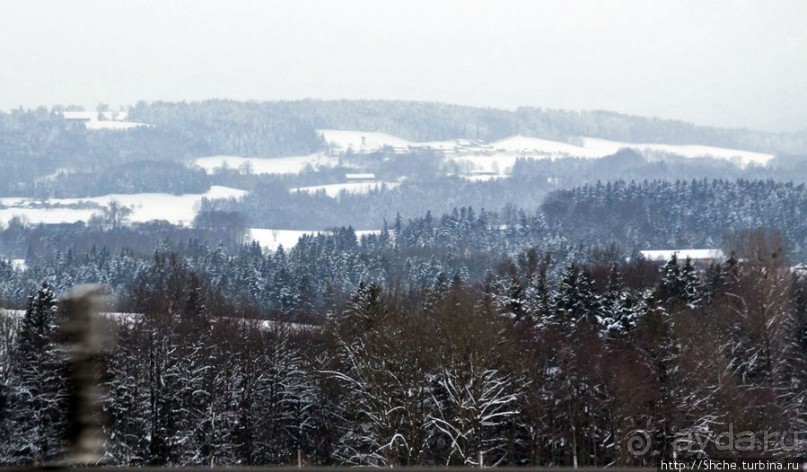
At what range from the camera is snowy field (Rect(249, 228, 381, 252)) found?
160875 millimetres

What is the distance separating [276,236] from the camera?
6998 inches

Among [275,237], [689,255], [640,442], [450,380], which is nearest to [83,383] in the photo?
[640,442]

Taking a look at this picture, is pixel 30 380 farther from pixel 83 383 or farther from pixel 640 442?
pixel 83 383

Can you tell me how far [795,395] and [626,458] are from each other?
37.1 ft

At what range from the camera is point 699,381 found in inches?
1266

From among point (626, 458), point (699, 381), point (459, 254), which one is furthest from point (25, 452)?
point (459, 254)

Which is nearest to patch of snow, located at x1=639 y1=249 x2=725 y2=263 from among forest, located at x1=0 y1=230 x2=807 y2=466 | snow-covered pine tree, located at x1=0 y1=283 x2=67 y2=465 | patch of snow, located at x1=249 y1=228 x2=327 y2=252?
forest, located at x1=0 y1=230 x2=807 y2=466

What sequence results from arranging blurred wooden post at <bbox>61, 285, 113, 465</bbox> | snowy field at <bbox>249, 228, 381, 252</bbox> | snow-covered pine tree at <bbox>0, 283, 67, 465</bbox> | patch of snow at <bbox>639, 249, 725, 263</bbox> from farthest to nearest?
snowy field at <bbox>249, 228, 381, 252</bbox> < patch of snow at <bbox>639, 249, 725, 263</bbox> < snow-covered pine tree at <bbox>0, 283, 67, 465</bbox> < blurred wooden post at <bbox>61, 285, 113, 465</bbox>

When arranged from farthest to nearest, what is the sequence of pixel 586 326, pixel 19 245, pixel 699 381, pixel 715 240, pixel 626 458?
pixel 19 245
pixel 715 240
pixel 586 326
pixel 699 381
pixel 626 458

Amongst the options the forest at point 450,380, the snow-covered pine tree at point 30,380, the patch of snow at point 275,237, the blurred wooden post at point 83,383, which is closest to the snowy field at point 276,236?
the patch of snow at point 275,237

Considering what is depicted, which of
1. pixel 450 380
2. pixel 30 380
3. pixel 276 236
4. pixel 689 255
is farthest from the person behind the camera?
pixel 276 236

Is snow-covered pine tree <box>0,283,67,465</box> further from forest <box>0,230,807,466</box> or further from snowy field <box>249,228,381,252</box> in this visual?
snowy field <box>249,228,381,252</box>

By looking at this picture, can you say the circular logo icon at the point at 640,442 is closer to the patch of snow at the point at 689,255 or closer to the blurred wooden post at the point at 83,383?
the blurred wooden post at the point at 83,383

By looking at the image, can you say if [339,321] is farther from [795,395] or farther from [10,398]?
[795,395]
